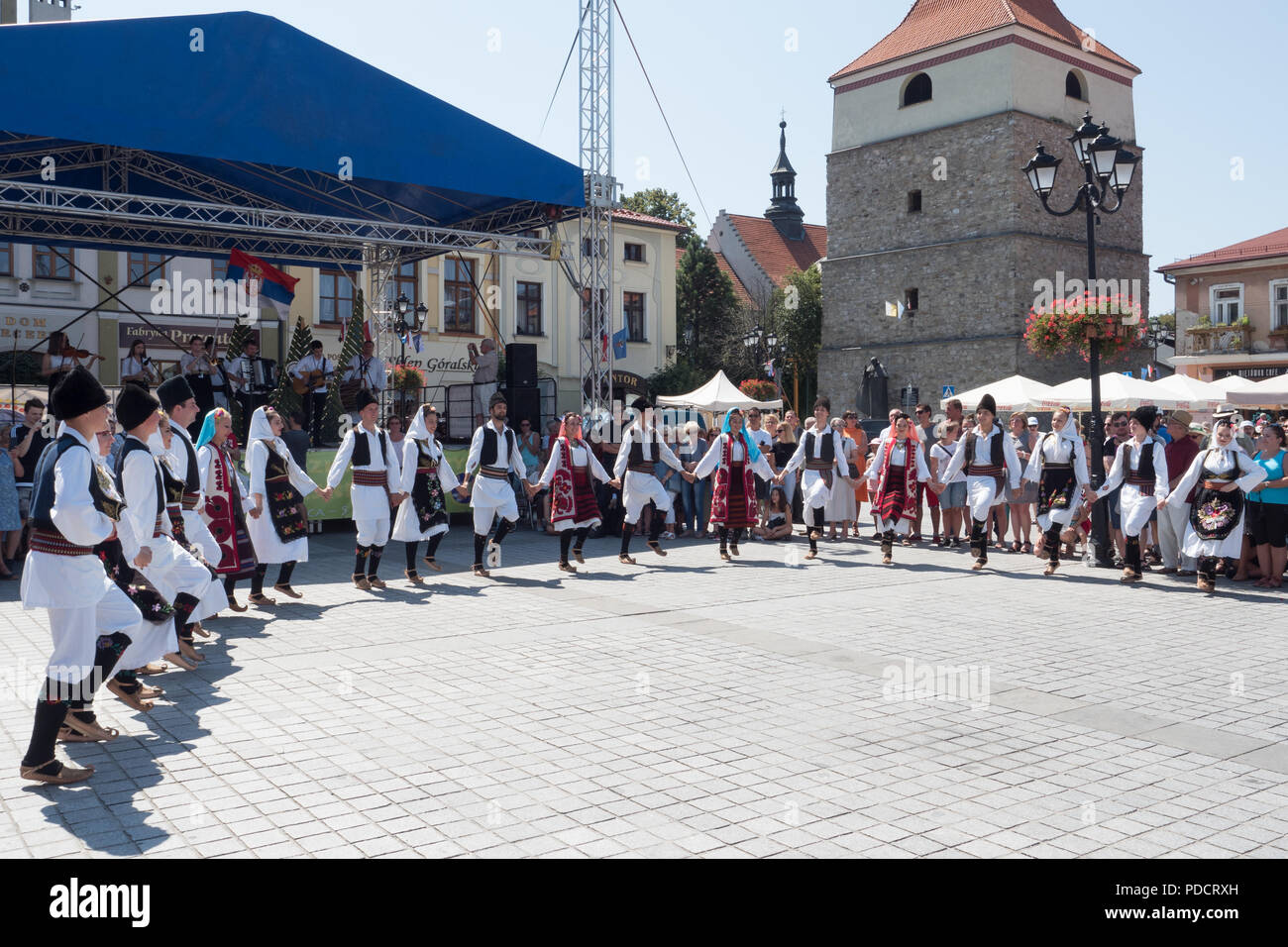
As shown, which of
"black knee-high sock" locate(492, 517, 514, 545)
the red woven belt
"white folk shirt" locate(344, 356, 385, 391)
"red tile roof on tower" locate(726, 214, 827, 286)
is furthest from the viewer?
"red tile roof on tower" locate(726, 214, 827, 286)

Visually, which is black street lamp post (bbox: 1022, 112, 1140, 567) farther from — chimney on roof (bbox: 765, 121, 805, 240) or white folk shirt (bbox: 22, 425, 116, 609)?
chimney on roof (bbox: 765, 121, 805, 240)

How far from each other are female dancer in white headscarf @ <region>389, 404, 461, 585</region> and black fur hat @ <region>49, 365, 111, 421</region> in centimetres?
640

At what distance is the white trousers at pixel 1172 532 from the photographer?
1195 centimetres

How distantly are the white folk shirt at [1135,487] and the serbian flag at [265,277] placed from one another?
48.0 ft

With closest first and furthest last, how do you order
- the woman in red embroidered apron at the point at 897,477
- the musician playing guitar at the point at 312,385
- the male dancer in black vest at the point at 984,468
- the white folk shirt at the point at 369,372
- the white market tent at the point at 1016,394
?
the male dancer in black vest at the point at 984,468 → the woman in red embroidered apron at the point at 897,477 → the musician playing guitar at the point at 312,385 → the white folk shirt at the point at 369,372 → the white market tent at the point at 1016,394

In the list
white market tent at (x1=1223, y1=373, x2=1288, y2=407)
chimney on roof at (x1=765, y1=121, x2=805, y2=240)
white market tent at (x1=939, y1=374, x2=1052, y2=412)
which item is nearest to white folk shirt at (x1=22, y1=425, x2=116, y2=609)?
white market tent at (x1=939, y1=374, x2=1052, y2=412)

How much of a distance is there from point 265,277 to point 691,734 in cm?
1659

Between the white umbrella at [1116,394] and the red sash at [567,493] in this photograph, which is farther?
the white umbrella at [1116,394]

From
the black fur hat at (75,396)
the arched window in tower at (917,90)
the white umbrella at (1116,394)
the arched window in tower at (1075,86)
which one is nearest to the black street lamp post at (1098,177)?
the white umbrella at (1116,394)

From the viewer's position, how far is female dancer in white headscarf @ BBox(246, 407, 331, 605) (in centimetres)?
997

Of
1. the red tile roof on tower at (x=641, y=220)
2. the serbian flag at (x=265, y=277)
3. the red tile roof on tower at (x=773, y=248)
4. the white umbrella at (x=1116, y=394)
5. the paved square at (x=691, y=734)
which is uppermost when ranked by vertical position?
the red tile roof on tower at (x=773, y=248)

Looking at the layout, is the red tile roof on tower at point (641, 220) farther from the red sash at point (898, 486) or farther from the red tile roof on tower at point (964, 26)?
the red sash at point (898, 486)

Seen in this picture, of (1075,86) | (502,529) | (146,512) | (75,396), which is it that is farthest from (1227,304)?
(75,396)

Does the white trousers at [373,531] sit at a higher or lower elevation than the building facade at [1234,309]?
lower
